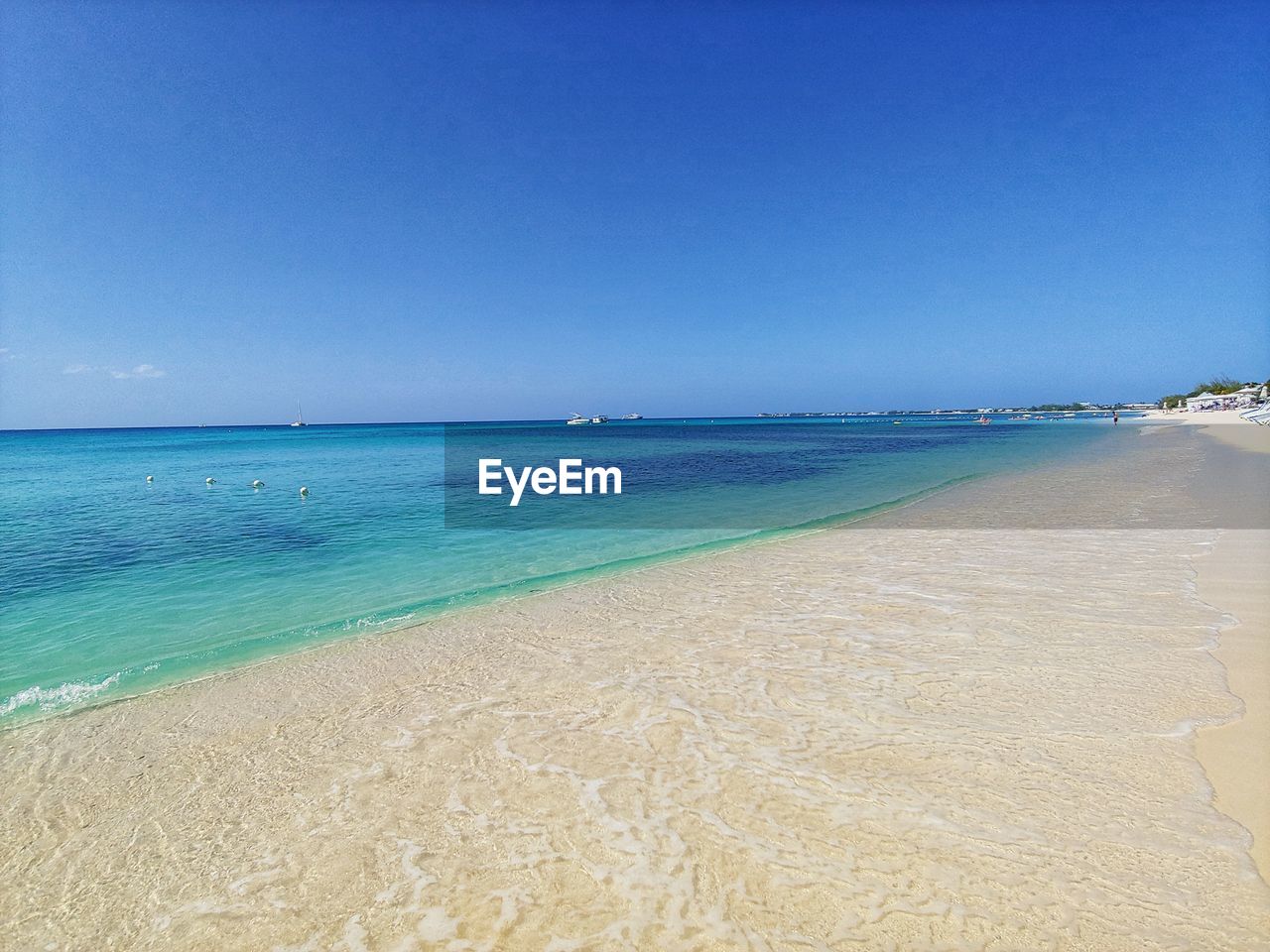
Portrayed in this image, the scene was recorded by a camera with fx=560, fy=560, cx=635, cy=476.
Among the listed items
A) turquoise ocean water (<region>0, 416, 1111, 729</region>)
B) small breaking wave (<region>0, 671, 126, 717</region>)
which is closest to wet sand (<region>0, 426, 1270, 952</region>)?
small breaking wave (<region>0, 671, 126, 717</region>)

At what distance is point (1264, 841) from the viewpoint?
3383mm

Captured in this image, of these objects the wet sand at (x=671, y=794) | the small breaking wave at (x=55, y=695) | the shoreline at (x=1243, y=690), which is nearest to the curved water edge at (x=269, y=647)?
the small breaking wave at (x=55, y=695)

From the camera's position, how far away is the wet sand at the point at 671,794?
3.10 meters

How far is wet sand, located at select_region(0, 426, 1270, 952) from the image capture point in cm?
310

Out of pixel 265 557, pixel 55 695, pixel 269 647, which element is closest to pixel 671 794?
pixel 269 647

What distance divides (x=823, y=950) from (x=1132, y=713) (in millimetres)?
4011

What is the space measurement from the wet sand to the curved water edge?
1.38 feet

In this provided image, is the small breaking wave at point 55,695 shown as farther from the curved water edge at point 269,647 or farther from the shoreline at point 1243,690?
the shoreline at point 1243,690

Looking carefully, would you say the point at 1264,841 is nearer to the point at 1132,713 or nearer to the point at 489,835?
the point at 1132,713

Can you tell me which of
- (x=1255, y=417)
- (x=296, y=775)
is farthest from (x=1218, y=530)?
(x=1255, y=417)

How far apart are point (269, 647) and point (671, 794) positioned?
646 cm

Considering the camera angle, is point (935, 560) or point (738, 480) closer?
point (935, 560)

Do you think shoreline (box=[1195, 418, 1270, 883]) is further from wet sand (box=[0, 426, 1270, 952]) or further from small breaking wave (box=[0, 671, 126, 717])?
small breaking wave (box=[0, 671, 126, 717])

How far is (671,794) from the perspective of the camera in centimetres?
415
